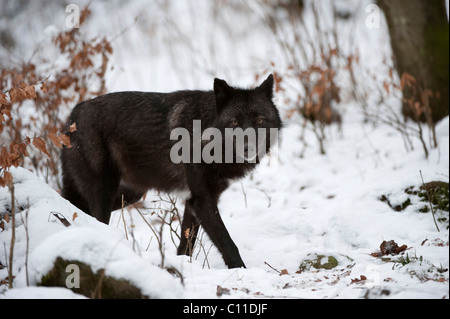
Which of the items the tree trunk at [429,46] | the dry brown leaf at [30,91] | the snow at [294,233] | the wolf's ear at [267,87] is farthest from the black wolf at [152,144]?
the tree trunk at [429,46]

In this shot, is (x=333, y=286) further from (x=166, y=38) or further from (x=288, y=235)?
(x=166, y=38)

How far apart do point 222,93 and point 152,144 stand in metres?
0.93

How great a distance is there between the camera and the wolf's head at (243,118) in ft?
13.2

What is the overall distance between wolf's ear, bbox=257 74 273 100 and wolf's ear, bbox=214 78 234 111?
35cm

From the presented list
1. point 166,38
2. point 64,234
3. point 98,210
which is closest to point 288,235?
point 98,210

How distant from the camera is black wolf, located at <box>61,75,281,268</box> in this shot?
407 cm

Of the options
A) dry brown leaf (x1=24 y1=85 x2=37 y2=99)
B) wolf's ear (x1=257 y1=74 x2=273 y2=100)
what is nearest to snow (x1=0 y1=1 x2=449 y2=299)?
dry brown leaf (x1=24 y1=85 x2=37 y2=99)

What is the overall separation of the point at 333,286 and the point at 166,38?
1021 centimetres

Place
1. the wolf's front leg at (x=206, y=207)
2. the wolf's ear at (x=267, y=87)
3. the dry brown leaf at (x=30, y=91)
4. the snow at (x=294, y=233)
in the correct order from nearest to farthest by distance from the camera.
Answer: the snow at (x=294, y=233)
the dry brown leaf at (x=30, y=91)
the wolf's front leg at (x=206, y=207)
the wolf's ear at (x=267, y=87)

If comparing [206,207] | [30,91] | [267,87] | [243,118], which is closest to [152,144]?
[206,207]

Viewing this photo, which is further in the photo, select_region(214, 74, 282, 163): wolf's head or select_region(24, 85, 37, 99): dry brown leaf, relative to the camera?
select_region(214, 74, 282, 163): wolf's head

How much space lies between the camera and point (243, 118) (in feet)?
13.3

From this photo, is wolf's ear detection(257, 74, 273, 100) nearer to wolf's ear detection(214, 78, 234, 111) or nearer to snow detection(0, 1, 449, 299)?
wolf's ear detection(214, 78, 234, 111)

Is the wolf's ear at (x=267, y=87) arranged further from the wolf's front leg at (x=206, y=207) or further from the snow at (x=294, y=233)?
the snow at (x=294, y=233)
